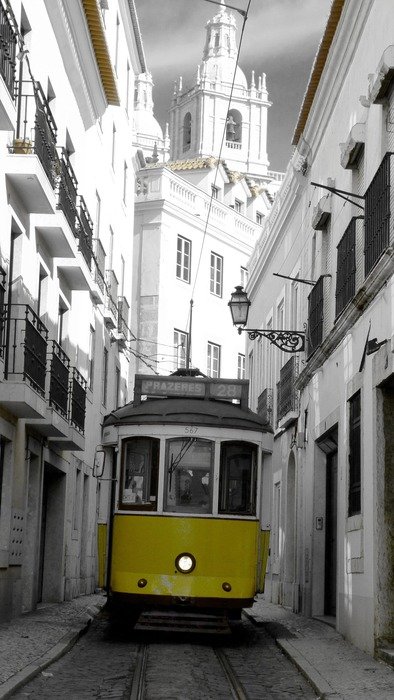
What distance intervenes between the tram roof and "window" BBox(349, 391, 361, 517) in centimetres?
95

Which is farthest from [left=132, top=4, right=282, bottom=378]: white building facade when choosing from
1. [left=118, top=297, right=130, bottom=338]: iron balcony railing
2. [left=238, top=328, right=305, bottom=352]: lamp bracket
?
[left=238, top=328, right=305, bottom=352]: lamp bracket

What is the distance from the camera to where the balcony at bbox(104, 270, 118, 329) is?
27094 mm

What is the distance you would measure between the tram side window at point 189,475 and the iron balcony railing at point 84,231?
8100 mm

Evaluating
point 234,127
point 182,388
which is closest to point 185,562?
point 182,388

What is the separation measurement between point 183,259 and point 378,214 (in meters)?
29.7

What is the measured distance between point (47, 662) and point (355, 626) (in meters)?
3.78

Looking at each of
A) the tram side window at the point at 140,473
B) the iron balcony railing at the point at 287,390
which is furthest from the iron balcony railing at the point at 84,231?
the tram side window at the point at 140,473

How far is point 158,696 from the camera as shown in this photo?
911 cm

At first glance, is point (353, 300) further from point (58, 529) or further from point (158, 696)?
point (58, 529)

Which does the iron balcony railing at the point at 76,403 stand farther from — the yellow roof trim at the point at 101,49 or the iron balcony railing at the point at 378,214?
the iron balcony railing at the point at 378,214

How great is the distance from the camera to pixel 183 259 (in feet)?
139

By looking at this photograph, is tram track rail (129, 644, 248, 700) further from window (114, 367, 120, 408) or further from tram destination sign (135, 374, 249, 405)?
window (114, 367, 120, 408)

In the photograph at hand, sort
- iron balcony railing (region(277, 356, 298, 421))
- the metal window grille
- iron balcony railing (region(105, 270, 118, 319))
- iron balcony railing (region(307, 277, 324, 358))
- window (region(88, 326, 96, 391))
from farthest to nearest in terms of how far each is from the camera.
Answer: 1. iron balcony railing (region(105, 270, 118, 319))
2. window (region(88, 326, 96, 391))
3. iron balcony railing (region(277, 356, 298, 421))
4. iron balcony railing (region(307, 277, 324, 358))
5. the metal window grille

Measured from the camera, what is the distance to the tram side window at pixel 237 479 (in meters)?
13.6
